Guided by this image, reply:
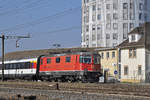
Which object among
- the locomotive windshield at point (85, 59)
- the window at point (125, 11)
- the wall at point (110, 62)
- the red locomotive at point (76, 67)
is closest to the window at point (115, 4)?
the window at point (125, 11)

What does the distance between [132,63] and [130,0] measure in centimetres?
4718

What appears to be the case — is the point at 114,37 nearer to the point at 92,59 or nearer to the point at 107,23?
the point at 107,23

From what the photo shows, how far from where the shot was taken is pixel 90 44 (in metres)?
105

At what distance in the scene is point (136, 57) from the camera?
5372 centimetres

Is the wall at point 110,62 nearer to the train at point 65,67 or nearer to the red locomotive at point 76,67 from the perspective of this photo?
the train at point 65,67

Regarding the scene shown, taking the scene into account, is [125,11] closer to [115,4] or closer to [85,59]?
[115,4]

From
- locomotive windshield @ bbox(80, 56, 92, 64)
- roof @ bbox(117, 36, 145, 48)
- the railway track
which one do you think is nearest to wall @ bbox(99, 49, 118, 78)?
roof @ bbox(117, 36, 145, 48)

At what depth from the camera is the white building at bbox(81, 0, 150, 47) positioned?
322ft

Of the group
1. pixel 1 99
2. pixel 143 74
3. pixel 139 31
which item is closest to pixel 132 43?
pixel 139 31

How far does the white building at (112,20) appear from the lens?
98.1m

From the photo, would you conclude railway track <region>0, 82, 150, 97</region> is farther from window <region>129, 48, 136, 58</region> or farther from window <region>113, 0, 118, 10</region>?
window <region>113, 0, 118, 10</region>

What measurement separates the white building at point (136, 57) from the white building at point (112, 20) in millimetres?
38979

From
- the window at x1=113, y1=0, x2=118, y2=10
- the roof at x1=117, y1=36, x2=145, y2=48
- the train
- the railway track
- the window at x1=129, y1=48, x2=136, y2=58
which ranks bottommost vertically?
the railway track

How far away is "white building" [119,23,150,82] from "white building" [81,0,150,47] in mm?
38979
